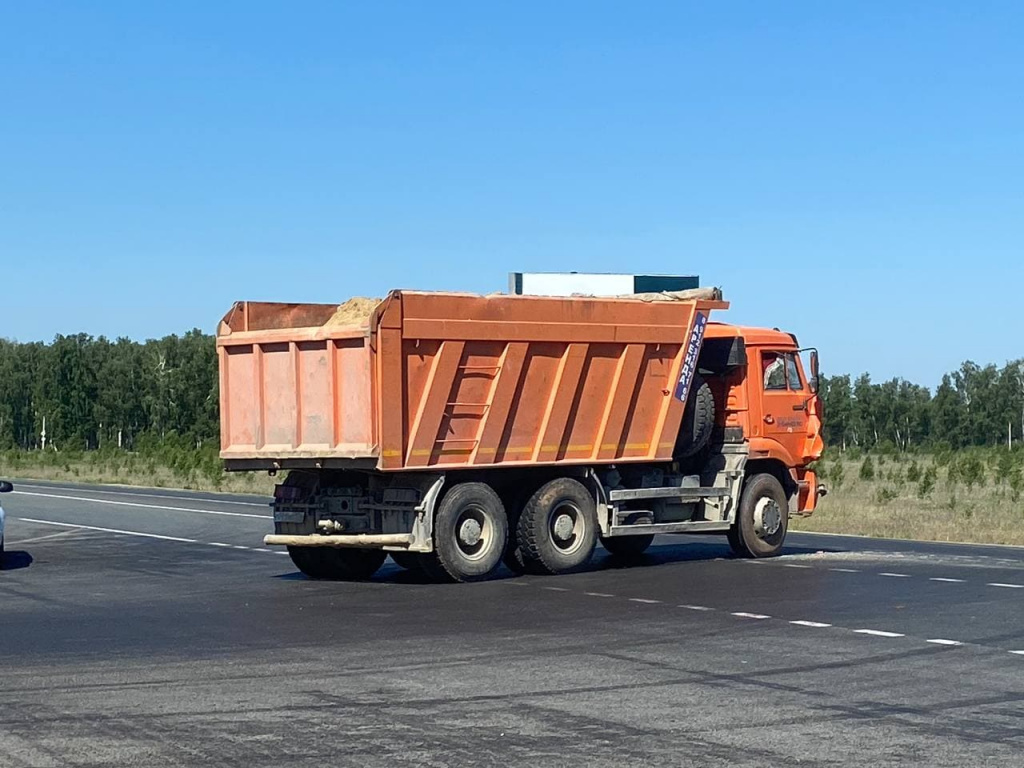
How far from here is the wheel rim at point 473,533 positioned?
1741 centimetres

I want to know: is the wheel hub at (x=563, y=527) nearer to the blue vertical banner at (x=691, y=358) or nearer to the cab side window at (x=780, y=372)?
the blue vertical banner at (x=691, y=358)

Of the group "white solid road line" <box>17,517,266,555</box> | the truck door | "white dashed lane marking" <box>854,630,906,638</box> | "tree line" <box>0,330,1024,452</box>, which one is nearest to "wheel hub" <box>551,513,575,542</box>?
the truck door

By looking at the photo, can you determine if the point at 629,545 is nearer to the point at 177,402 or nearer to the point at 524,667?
the point at 524,667

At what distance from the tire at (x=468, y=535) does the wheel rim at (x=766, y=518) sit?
4268 mm

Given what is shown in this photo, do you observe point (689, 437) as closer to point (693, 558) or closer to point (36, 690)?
point (693, 558)

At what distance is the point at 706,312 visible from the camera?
19.7 metres

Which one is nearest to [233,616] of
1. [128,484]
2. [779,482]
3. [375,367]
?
[375,367]

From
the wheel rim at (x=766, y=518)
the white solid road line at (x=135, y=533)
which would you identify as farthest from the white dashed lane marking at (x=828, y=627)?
the white solid road line at (x=135, y=533)

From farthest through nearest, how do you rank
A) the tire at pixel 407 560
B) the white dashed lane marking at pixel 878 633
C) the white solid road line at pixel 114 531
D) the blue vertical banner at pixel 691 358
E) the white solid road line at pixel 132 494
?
the white solid road line at pixel 132 494 < the white solid road line at pixel 114 531 < the blue vertical banner at pixel 691 358 < the tire at pixel 407 560 < the white dashed lane marking at pixel 878 633

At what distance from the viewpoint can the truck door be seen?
68.4ft

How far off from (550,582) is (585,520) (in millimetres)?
1392

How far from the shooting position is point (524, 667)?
11.0m

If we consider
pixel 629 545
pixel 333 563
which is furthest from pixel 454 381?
pixel 629 545

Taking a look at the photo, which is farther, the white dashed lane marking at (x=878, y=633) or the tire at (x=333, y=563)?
the tire at (x=333, y=563)
